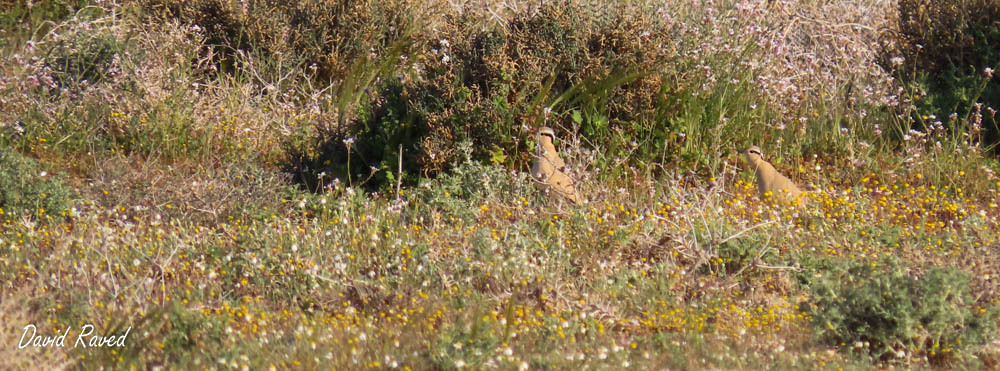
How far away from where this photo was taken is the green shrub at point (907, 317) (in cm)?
411

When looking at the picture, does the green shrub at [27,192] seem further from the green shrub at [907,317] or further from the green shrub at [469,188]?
the green shrub at [907,317]

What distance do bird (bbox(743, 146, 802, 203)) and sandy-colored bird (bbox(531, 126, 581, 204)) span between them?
1.23 meters

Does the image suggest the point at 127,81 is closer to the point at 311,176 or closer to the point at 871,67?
the point at 311,176

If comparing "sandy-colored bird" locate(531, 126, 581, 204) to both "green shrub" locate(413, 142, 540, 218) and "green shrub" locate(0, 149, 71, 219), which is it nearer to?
"green shrub" locate(413, 142, 540, 218)

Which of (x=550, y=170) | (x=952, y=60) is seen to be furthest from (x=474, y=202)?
(x=952, y=60)

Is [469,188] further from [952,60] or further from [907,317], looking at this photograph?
[952,60]

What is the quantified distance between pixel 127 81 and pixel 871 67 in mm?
5840

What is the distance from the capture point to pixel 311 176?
6438 mm

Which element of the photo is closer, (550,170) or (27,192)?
(27,192)

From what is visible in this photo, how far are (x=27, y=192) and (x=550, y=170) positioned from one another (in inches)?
121

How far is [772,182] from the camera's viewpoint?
611cm

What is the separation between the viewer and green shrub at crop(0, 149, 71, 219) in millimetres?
5656

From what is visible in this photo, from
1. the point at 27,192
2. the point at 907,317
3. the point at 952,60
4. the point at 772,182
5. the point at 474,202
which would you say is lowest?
the point at 27,192

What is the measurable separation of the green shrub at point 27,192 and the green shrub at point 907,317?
14.0 ft
